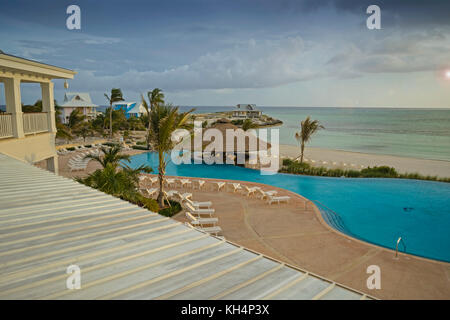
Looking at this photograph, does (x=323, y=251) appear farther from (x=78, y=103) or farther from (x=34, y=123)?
(x=78, y=103)

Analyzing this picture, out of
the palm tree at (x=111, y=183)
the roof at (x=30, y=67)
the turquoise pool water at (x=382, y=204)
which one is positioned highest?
the roof at (x=30, y=67)

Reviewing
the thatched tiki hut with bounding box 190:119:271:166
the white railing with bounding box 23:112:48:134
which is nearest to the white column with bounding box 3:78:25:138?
the white railing with bounding box 23:112:48:134

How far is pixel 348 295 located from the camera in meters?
2.41

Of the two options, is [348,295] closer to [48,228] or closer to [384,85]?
[48,228]

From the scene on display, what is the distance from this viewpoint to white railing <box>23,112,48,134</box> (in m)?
9.96

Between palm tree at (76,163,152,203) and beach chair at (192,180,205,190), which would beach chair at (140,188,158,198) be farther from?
palm tree at (76,163,152,203)

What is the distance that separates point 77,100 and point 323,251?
6097 centimetres

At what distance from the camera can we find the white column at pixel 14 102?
8.89m

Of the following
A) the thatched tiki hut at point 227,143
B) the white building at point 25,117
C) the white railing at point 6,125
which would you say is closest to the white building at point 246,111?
the thatched tiki hut at point 227,143

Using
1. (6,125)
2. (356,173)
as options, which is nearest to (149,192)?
(6,125)

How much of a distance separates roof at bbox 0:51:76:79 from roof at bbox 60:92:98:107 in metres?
50.6

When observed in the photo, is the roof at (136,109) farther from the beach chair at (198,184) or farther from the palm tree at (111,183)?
the palm tree at (111,183)

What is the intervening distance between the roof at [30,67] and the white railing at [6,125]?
55.8 inches

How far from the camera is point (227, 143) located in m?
21.8
